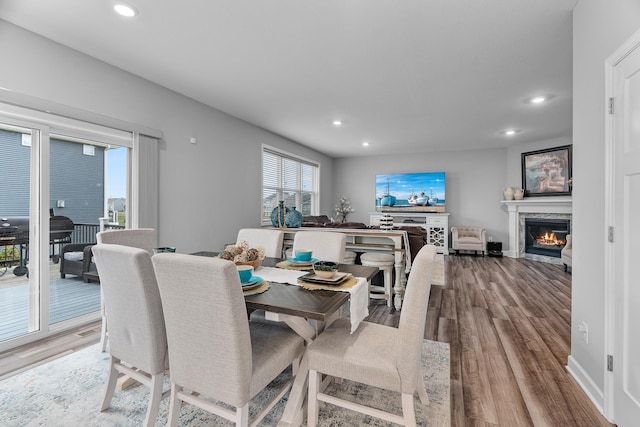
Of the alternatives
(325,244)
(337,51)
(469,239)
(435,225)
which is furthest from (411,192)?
(325,244)

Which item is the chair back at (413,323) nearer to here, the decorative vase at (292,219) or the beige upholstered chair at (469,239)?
the decorative vase at (292,219)

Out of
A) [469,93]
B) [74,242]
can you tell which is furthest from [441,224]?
[74,242]

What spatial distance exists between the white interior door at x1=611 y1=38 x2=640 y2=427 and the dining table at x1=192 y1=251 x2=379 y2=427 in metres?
1.29

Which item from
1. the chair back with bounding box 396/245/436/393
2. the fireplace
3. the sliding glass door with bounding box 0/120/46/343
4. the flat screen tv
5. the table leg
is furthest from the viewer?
the flat screen tv

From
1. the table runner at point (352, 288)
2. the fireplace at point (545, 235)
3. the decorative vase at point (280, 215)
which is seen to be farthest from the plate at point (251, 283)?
the fireplace at point (545, 235)

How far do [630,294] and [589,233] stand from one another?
496 mm

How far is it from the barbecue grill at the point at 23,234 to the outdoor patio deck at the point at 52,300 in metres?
0.10

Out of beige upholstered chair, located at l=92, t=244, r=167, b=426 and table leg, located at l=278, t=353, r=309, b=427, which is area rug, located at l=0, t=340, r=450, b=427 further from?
beige upholstered chair, located at l=92, t=244, r=167, b=426

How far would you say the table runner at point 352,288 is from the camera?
1.56 m

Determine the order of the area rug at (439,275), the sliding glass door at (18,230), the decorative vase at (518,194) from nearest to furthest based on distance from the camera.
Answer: the sliding glass door at (18,230)
the area rug at (439,275)
the decorative vase at (518,194)

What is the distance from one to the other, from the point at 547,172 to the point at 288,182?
5.32m

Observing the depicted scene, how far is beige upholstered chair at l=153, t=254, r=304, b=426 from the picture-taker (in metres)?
1.16

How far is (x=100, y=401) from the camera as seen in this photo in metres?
1.77

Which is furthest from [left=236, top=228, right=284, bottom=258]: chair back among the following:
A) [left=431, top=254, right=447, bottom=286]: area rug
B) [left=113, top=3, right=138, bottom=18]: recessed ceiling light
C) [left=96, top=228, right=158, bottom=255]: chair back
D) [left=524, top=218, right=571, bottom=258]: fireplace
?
[left=524, top=218, right=571, bottom=258]: fireplace
